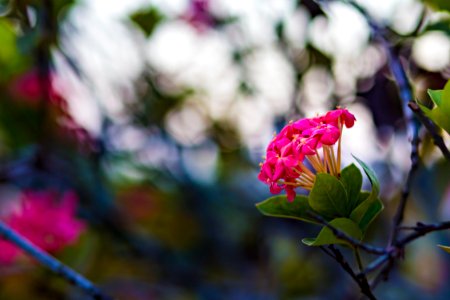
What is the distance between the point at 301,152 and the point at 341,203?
108 mm

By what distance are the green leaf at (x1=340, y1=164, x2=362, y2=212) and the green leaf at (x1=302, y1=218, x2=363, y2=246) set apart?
37 millimetres

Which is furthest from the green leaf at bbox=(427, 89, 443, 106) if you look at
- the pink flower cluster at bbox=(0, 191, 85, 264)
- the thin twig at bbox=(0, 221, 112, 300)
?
the pink flower cluster at bbox=(0, 191, 85, 264)

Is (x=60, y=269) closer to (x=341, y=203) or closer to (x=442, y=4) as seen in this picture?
(x=341, y=203)

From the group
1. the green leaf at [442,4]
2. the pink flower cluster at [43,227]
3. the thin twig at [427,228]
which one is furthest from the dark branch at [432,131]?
the pink flower cluster at [43,227]

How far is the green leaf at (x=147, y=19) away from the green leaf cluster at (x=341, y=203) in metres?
2.10

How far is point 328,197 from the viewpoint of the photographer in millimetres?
1018

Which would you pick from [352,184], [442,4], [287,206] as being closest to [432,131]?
[352,184]

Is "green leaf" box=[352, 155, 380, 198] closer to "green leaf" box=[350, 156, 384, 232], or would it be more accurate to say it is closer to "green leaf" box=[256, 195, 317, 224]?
"green leaf" box=[350, 156, 384, 232]

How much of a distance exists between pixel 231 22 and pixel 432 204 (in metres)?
1.20

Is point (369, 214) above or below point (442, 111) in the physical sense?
below

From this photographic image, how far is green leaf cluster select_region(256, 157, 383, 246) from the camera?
3.29ft

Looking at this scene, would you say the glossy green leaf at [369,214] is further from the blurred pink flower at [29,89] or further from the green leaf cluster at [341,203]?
the blurred pink flower at [29,89]

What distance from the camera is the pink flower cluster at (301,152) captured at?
1.03 m

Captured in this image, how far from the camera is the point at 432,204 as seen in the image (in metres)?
2.61
